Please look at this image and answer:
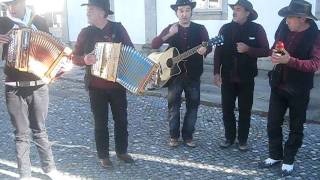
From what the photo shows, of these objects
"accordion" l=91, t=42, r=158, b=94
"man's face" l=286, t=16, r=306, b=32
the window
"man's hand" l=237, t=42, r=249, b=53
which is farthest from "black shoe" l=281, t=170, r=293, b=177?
the window

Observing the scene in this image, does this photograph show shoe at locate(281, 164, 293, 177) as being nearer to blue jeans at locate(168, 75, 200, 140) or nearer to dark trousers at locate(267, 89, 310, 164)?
dark trousers at locate(267, 89, 310, 164)

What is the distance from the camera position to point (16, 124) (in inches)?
181

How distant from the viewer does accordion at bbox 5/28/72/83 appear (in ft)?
13.9

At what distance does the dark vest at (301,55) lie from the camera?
458 centimetres

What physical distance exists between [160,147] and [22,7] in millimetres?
2543

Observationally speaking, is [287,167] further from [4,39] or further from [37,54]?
[4,39]

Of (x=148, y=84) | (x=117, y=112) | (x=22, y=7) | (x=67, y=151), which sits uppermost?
(x=22, y=7)

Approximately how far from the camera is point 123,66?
15.8 feet

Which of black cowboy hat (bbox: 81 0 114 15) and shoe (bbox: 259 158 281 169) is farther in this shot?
shoe (bbox: 259 158 281 169)

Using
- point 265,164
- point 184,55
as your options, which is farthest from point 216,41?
point 265,164

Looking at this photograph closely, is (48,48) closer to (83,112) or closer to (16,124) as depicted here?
(16,124)

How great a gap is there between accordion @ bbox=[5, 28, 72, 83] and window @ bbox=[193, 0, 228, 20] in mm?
7482


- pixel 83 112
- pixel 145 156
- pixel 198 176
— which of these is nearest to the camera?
pixel 198 176

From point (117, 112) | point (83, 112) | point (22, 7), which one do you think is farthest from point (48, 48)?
point (83, 112)
